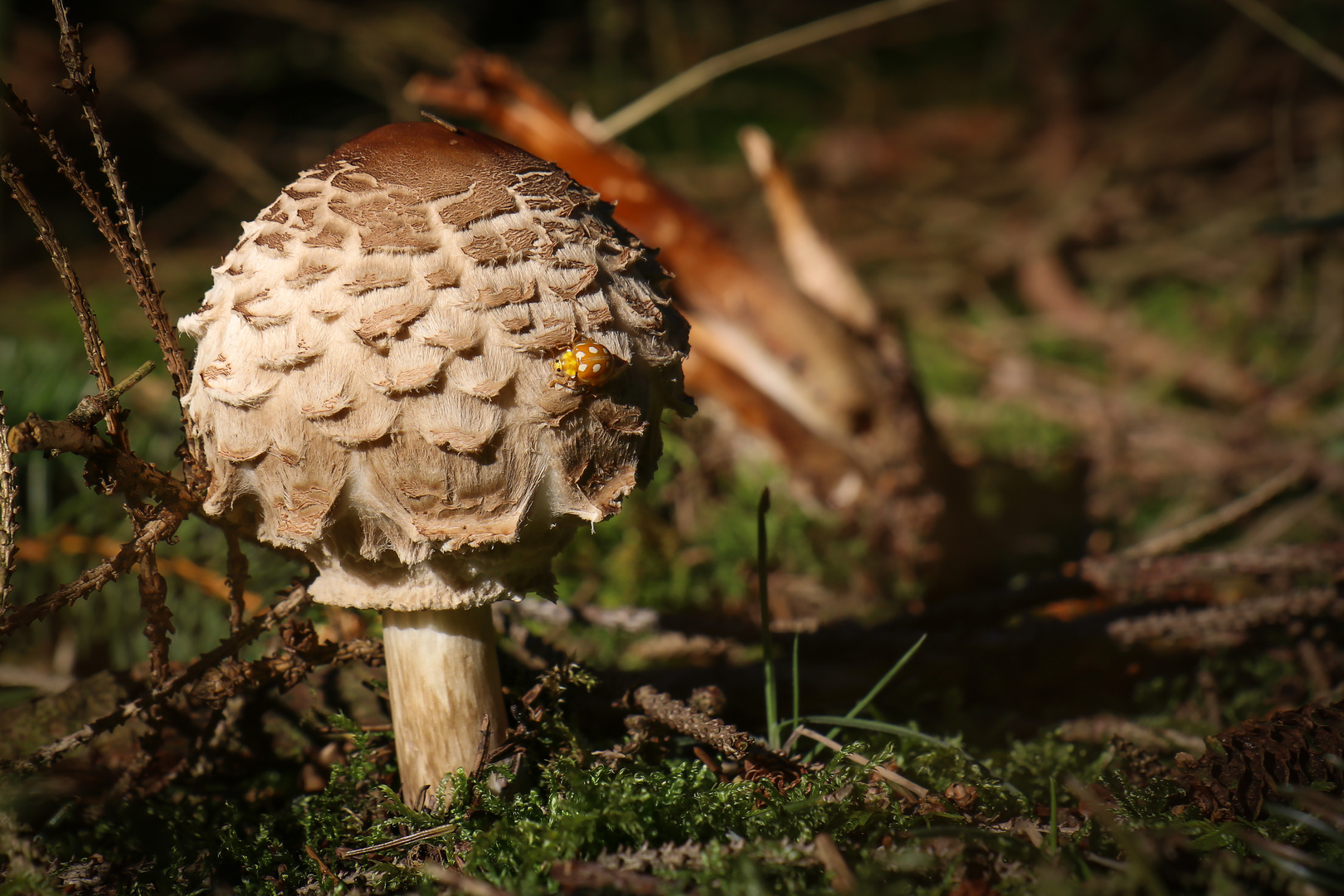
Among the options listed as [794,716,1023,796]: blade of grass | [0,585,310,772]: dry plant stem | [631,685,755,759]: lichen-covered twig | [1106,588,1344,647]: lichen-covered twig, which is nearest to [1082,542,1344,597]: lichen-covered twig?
[1106,588,1344,647]: lichen-covered twig

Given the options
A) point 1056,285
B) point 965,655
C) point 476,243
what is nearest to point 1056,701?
point 965,655

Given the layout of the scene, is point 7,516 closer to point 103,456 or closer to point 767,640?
point 103,456

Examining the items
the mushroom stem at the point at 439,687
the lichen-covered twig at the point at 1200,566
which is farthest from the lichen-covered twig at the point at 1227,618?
the mushroom stem at the point at 439,687

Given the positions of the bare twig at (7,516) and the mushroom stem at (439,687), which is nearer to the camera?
the bare twig at (7,516)

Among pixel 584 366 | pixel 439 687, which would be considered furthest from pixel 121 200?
pixel 439 687

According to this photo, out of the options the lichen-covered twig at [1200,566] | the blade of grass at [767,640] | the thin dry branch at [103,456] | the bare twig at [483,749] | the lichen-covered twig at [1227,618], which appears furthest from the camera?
the lichen-covered twig at [1200,566]

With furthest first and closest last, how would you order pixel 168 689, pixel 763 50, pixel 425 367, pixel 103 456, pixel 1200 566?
pixel 763 50
pixel 1200 566
pixel 168 689
pixel 103 456
pixel 425 367

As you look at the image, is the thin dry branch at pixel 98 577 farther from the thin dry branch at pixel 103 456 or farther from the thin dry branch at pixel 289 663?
the thin dry branch at pixel 289 663
